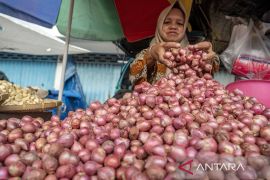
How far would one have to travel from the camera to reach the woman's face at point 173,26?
231 centimetres

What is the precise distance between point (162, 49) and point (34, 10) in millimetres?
1566

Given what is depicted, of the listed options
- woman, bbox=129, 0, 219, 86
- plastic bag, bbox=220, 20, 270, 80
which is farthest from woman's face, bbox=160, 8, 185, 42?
plastic bag, bbox=220, 20, 270, 80

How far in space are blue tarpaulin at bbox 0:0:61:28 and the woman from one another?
3.83 ft

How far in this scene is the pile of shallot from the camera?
801 mm

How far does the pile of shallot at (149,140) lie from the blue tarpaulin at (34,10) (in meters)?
1.64

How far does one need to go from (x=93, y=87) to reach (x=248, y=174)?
726cm

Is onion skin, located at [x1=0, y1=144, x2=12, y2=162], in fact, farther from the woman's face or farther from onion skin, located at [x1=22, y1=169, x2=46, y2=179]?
the woman's face

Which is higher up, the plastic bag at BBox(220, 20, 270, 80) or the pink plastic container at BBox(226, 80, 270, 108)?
the plastic bag at BBox(220, 20, 270, 80)

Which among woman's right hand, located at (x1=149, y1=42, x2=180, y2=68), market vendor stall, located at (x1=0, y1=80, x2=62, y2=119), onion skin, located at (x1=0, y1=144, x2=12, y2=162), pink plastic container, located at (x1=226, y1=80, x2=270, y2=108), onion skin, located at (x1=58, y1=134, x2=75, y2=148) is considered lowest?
market vendor stall, located at (x1=0, y1=80, x2=62, y2=119)

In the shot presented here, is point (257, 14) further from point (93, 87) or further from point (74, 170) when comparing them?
point (93, 87)

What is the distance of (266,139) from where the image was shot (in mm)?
976

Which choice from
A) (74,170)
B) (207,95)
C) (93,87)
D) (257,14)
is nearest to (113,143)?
(74,170)

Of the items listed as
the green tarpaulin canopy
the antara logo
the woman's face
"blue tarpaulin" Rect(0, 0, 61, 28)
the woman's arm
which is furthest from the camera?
the green tarpaulin canopy

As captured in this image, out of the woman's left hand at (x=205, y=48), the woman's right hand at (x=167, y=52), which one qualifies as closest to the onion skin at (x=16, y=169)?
the woman's right hand at (x=167, y=52)
